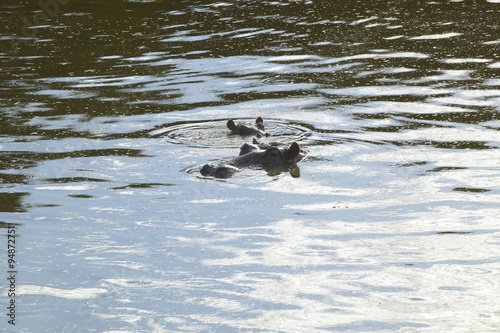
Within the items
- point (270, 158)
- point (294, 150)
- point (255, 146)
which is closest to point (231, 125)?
point (255, 146)

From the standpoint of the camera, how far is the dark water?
20.4 ft

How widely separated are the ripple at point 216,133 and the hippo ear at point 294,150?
1190 millimetres

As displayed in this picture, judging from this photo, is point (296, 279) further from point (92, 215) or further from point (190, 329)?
point (92, 215)

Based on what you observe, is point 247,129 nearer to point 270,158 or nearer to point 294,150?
point 270,158

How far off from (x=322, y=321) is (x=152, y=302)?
1.32m

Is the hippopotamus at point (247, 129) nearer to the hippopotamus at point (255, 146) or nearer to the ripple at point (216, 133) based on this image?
the ripple at point (216, 133)

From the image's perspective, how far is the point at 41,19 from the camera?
24.4m

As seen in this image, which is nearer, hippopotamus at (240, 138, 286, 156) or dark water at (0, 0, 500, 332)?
dark water at (0, 0, 500, 332)

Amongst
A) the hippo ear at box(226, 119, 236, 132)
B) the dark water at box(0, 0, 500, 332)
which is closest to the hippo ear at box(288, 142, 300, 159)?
the dark water at box(0, 0, 500, 332)

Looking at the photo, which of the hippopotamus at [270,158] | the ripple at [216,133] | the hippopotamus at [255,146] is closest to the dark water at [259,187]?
the ripple at [216,133]

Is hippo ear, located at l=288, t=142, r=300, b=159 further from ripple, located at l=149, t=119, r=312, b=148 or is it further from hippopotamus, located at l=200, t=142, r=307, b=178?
ripple, located at l=149, t=119, r=312, b=148

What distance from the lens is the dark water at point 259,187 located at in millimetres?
6219

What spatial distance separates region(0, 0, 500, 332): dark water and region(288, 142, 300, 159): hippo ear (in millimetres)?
237

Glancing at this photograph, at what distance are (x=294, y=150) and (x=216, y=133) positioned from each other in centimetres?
215
